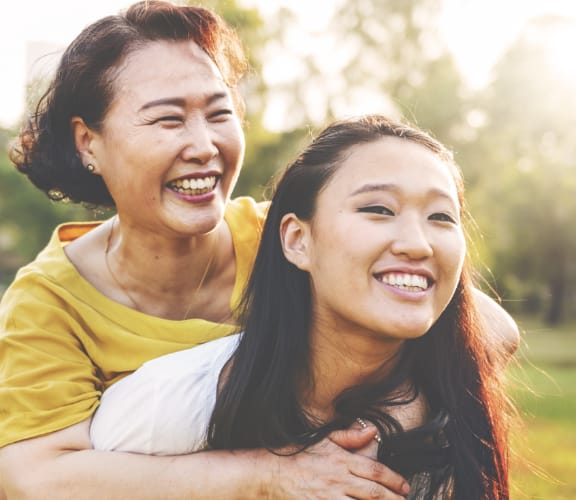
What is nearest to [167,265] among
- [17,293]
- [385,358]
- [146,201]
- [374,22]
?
[146,201]

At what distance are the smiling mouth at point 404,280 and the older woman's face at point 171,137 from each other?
962mm

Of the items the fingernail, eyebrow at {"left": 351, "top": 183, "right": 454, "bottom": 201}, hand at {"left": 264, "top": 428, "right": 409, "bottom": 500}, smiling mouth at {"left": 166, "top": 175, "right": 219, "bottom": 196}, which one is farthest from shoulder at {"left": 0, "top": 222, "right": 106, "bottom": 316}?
the fingernail

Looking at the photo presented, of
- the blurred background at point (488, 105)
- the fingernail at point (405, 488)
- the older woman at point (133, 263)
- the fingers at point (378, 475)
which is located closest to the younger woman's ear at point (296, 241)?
the older woman at point (133, 263)

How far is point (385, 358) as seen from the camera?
2.71m

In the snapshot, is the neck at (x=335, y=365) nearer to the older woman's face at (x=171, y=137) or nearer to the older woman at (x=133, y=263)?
the older woman at (x=133, y=263)

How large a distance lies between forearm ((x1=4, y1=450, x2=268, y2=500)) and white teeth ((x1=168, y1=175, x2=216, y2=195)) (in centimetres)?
101

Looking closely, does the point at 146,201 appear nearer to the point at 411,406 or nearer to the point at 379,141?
the point at 379,141

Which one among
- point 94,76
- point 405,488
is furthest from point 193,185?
point 405,488

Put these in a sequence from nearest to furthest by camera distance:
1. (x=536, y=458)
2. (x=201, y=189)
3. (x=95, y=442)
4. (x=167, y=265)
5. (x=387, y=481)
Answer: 1. (x=387, y=481)
2. (x=95, y=442)
3. (x=201, y=189)
4. (x=167, y=265)
5. (x=536, y=458)

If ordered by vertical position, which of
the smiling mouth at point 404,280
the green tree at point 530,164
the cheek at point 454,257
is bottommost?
the smiling mouth at point 404,280

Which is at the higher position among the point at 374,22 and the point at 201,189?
the point at 374,22

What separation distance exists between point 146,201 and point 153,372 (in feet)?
2.57

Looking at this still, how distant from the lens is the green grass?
314cm

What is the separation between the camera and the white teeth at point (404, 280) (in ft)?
7.79
